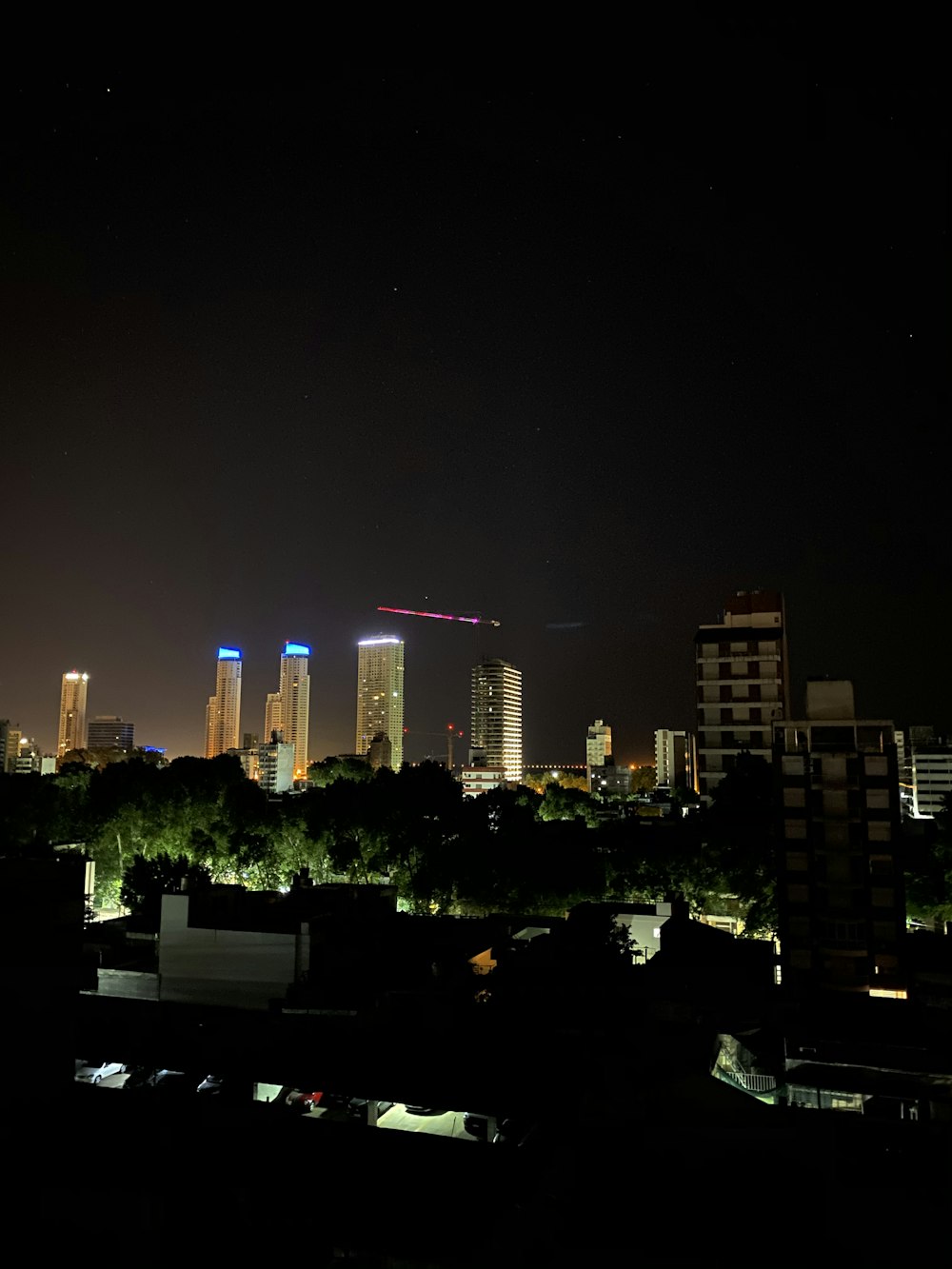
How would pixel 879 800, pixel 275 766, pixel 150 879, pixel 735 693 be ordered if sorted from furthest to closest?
pixel 275 766
pixel 735 693
pixel 150 879
pixel 879 800

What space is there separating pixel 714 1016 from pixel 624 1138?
24.8ft

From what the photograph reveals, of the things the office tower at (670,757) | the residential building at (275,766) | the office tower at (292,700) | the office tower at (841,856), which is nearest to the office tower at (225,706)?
the office tower at (292,700)

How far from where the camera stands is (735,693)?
1300 inches

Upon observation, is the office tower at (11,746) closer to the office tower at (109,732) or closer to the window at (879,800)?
the office tower at (109,732)

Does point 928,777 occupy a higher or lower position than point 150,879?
higher

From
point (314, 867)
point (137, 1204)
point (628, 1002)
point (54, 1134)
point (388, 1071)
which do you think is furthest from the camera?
point (314, 867)

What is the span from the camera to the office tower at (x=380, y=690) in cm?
17375

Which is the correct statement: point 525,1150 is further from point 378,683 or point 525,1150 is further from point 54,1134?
point 378,683

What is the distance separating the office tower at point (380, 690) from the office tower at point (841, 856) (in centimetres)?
15352

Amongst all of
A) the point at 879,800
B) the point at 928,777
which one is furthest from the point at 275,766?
the point at 879,800

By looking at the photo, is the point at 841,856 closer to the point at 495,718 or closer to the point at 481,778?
the point at 481,778

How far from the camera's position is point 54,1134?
4508mm

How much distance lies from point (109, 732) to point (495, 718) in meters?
75.6

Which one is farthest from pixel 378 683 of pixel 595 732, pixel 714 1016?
pixel 714 1016
